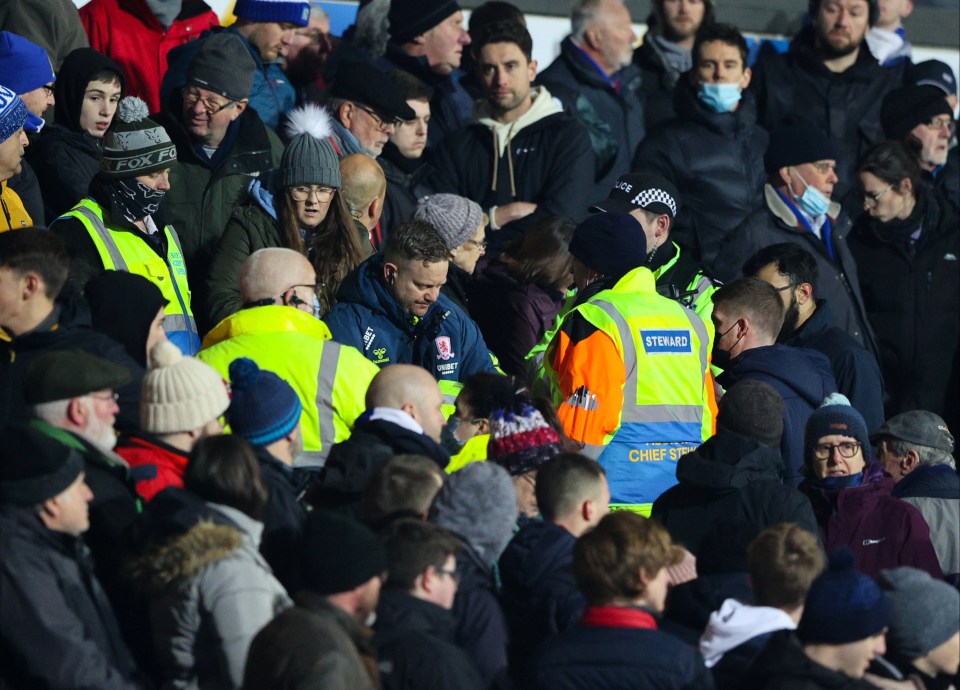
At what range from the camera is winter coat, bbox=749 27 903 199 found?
12.0 meters

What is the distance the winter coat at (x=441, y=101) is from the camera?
35.2ft

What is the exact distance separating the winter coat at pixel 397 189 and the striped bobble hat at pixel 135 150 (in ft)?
5.00

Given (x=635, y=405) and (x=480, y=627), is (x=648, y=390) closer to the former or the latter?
A: (x=635, y=405)

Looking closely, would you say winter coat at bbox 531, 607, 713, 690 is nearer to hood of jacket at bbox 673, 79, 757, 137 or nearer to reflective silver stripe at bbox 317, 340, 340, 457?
reflective silver stripe at bbox 317, 340, 340, 457

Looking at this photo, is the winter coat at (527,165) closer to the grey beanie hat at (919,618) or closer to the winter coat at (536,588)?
the winter coat at (536,588)

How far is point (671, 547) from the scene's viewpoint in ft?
18.3

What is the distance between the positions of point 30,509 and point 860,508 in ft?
11.5

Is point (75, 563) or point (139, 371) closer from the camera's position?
point (75, 563)

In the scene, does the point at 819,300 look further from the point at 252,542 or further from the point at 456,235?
the point at 252,542

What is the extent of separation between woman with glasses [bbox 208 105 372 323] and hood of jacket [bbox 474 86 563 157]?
1957mm

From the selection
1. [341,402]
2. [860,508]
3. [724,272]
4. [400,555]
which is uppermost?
[400,555]

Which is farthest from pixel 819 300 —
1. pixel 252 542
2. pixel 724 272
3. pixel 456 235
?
pixel 252 542

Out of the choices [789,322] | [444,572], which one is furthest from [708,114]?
[444,572]

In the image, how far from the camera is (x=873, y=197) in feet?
35.5
